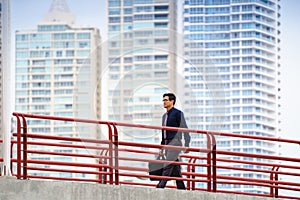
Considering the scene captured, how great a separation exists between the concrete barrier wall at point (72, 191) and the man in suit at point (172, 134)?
35 cm

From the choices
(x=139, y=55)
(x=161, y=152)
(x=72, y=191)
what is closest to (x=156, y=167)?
(x=161, y=152)

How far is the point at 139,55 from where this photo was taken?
10180mm

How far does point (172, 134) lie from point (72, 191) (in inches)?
51.2

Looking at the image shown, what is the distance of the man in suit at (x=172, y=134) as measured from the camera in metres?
10.4

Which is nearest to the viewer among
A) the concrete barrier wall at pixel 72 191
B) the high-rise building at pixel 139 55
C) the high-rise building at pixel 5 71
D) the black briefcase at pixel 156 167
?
the high-rise building at pixel 139 55

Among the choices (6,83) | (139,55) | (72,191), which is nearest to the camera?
(6,83)

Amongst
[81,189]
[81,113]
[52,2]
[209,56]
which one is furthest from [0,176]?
[209,56]

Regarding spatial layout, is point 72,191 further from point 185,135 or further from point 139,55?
point 139,55

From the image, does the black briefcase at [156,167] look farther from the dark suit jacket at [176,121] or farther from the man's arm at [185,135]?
the man's arm at [185,135]

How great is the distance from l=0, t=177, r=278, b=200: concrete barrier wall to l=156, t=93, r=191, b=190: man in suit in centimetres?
35

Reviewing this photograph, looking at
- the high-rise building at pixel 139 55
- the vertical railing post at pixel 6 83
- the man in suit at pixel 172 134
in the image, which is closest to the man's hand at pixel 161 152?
the man in suit at pixel 172 134

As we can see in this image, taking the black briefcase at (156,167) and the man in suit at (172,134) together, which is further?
the black briefcase at (156,167)

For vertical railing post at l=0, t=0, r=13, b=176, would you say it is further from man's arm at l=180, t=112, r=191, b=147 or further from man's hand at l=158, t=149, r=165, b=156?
man's arm at l=180, t=112, r=191, b=147

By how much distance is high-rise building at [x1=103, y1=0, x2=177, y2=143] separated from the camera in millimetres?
9047
